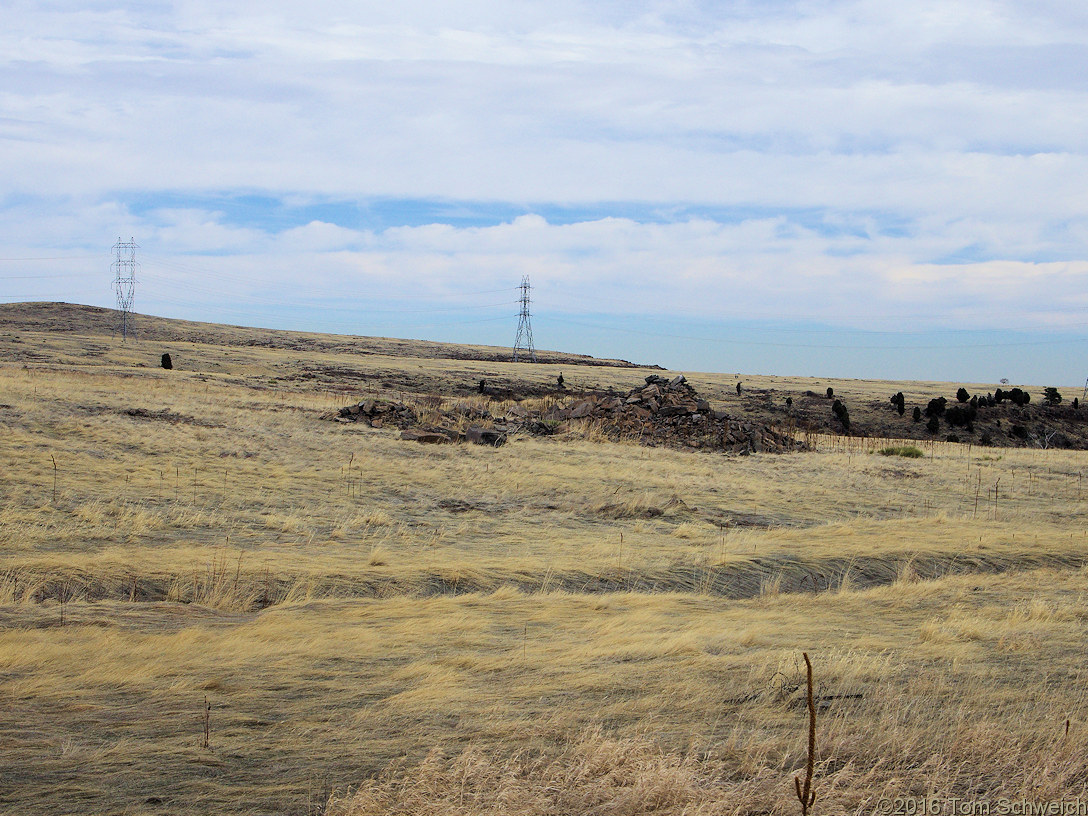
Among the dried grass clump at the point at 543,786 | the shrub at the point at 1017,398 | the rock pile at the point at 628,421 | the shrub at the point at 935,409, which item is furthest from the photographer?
the shrub at the point at 1017,398

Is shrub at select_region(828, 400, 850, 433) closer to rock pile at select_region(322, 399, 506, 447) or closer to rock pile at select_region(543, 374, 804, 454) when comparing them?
rock pile at select_region(543, 374, 804, 454)

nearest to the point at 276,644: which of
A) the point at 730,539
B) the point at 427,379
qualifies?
the point at 730,539

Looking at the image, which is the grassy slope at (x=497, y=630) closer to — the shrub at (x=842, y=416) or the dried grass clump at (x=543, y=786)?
the dried grass clump at (x=543, y=786)

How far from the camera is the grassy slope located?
486 cm

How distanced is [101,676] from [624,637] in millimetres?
4608

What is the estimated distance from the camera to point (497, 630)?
28.1 feet

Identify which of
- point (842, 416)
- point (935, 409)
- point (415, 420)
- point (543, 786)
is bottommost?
point (543, 786)

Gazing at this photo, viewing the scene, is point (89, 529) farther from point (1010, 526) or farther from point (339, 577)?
point (1010, 526)

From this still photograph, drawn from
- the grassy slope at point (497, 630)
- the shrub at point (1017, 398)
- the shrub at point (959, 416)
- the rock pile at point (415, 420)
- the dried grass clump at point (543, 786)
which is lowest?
the grassy slope at point (497, 630)

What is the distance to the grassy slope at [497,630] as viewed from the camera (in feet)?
16.0

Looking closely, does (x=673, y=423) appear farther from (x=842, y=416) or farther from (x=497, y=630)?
(x=842, y=416)

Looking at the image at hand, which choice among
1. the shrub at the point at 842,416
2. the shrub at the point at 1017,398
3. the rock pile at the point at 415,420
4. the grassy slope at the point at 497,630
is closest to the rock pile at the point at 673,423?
the rock pile at the point at 415,420

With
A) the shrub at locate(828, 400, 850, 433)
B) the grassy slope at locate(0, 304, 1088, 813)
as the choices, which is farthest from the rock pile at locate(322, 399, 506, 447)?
the shrub at locate(828, 400, 850, 433)

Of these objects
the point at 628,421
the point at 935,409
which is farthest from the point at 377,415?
the point at 935,409
